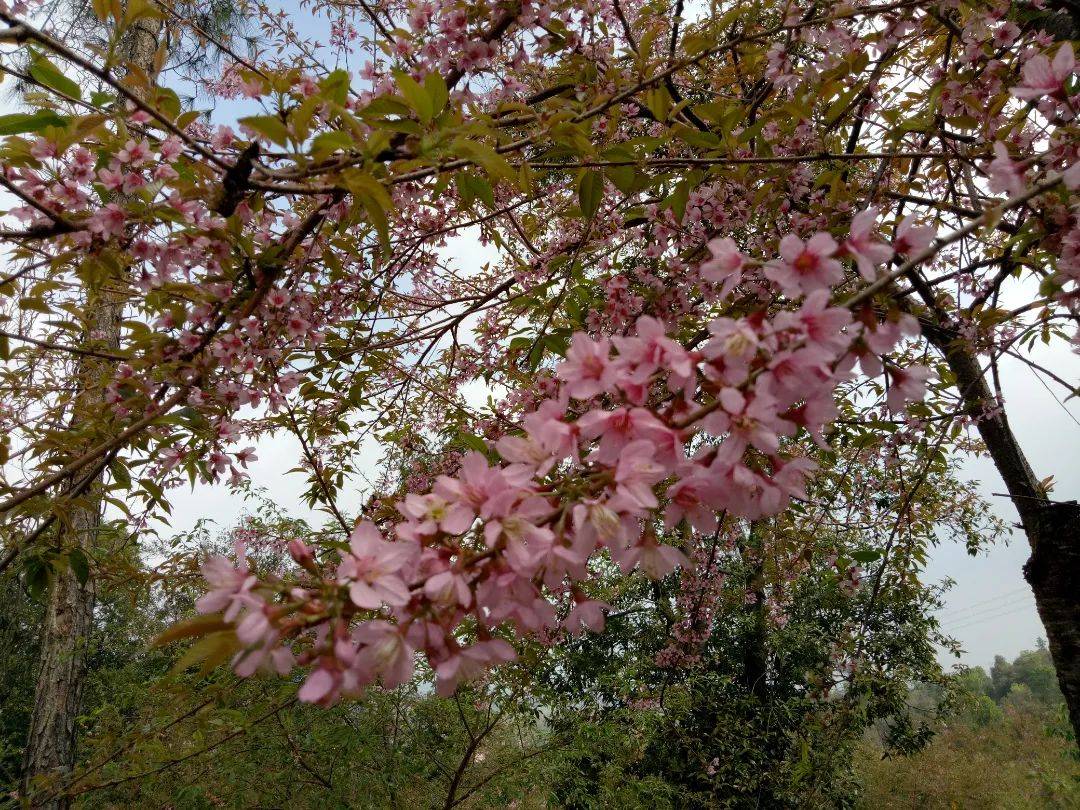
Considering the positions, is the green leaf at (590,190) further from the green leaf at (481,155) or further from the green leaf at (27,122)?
the green leaf at (27,122)

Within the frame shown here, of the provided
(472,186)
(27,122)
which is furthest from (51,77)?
(472,186)

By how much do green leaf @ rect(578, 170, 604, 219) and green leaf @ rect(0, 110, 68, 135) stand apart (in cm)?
101

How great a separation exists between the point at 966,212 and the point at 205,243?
197 cm

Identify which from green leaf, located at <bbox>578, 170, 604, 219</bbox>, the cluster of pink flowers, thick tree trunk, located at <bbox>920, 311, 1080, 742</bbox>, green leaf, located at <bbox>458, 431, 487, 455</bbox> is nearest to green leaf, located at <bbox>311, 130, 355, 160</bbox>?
the cluster of pink flowers

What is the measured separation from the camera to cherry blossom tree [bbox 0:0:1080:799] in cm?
60

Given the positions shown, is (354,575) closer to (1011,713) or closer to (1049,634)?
(1049,634)

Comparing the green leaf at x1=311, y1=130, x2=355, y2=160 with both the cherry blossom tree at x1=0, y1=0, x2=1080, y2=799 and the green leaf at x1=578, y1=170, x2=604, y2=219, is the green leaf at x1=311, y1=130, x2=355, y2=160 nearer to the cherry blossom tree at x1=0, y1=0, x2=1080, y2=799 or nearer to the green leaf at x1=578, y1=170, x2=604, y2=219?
the cherry blossom tree at x1=0, y1=0, x2=1080, y2=799

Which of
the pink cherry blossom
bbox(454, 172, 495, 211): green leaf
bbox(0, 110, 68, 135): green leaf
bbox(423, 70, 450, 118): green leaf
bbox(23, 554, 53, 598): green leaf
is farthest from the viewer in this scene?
bbox(23, 554, 53, 598): green leaf

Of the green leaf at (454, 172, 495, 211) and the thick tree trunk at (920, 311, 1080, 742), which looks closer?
the green leaf at (454, 172, 495, 211)

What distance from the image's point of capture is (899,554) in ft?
8.36

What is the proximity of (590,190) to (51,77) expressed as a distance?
106 cm

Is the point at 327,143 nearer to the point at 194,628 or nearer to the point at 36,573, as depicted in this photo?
the point at 194,628

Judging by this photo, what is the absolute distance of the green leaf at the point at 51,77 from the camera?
1.03 m

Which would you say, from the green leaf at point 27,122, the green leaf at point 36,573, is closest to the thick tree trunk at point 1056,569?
the green leaf at point 27,122
